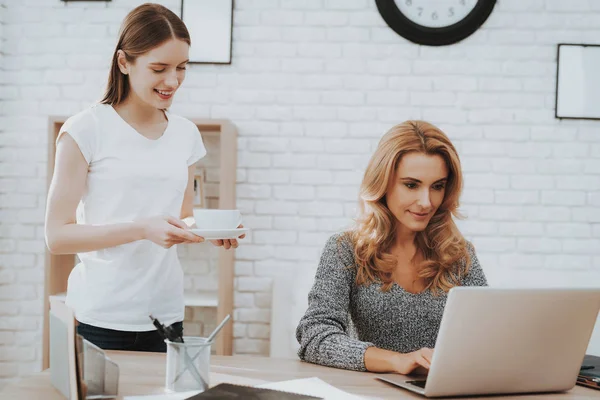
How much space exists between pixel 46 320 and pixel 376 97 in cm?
175

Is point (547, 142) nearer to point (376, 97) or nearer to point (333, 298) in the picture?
point (376, 97)

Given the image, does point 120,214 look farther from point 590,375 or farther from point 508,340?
point 590,375

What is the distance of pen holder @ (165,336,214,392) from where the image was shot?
1.10 meters

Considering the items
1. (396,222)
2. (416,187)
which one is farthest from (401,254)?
(416,187)

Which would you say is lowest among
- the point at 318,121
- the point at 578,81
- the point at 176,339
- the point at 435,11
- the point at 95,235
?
the point at 176,339

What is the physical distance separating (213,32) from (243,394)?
2132mm

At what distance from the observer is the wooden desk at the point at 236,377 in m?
1.16

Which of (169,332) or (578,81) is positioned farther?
(578,81)

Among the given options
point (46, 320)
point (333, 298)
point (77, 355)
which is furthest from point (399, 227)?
point (46, 320)

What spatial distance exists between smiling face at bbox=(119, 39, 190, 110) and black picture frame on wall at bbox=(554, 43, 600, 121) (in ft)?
6.18

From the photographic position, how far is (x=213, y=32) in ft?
9.31

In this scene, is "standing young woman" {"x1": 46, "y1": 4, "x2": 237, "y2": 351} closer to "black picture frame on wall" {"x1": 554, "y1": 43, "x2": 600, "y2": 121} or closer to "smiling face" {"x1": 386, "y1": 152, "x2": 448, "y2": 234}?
"smiling face" {"x1": 386, "y1": 152, "x2": 448, "y2": 234}

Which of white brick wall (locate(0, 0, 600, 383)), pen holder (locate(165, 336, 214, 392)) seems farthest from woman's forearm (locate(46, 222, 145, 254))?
white brick wall (locate(0, 0, 600, 383))

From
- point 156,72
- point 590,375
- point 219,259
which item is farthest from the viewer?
point 219,259
